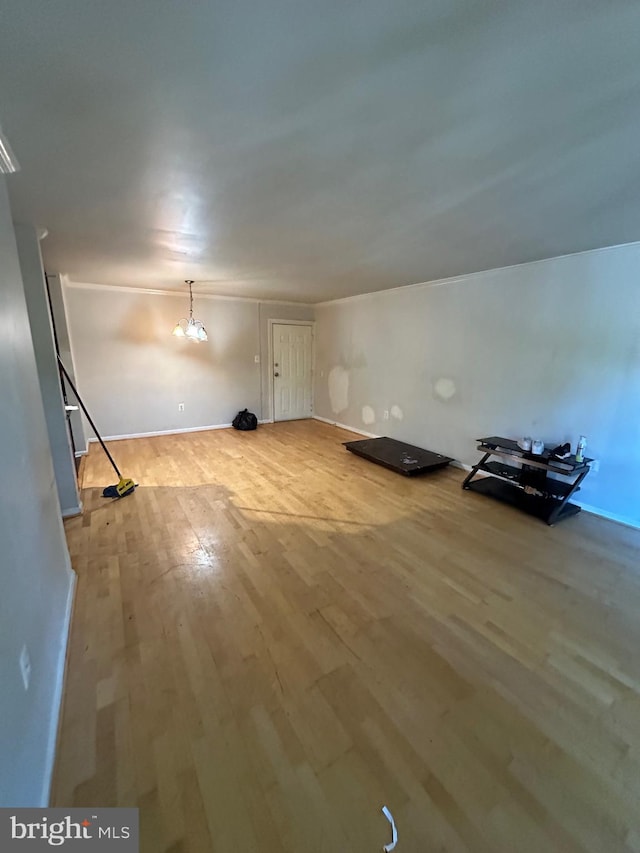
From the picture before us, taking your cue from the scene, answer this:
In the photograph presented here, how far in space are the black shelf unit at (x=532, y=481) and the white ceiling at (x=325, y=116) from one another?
182cm

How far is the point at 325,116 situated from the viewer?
1.22 m

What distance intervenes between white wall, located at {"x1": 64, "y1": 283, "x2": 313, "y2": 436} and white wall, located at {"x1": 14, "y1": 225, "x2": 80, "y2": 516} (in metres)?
2.22

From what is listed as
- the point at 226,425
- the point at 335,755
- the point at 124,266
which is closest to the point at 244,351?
the point at 226,425

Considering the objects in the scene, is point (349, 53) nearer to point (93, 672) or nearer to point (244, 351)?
point (93, 672)

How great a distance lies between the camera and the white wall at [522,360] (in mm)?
2822

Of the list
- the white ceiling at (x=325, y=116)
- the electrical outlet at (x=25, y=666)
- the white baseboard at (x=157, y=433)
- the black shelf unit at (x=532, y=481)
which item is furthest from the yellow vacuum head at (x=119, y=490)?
the black shelf unit at (x=532, y=481)

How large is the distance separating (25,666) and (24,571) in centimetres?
29

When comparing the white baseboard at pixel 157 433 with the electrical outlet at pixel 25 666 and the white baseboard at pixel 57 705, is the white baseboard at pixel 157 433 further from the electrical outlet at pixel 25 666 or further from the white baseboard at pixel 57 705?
the electrical outlet at pixel 25 666

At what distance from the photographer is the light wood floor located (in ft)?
3.49

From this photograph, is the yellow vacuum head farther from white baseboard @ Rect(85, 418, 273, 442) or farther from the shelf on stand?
the shelf on stand

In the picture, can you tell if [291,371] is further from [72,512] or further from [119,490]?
[72,512]

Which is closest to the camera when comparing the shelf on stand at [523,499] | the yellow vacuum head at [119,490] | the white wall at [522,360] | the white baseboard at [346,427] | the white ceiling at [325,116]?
the white ceiling at [325,116]

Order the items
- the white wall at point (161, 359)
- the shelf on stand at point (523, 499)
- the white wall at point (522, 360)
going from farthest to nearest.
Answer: the white wall at point (161, 359)
the shelf on stand at point (523, 499)
the white wall at point (522, 360)

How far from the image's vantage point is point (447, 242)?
2672mm
